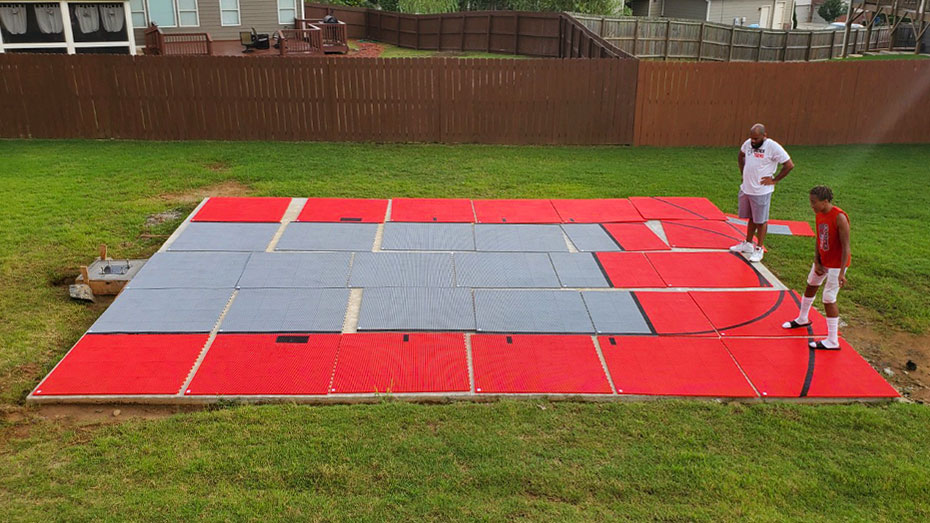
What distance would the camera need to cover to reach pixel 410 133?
54.1 feet

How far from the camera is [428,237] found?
9.93 meters

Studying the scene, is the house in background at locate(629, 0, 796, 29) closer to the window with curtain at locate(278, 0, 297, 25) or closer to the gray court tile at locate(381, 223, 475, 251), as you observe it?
the window with curtain at locate(278, 0, 297, 25)

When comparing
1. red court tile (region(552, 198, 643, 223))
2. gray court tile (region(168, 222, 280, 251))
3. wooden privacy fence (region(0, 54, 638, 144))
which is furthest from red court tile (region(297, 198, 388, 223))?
wooden privacy fence (region(0, 54, 638, 144))

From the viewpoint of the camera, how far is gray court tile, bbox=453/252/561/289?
332 inches

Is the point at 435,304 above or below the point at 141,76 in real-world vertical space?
below

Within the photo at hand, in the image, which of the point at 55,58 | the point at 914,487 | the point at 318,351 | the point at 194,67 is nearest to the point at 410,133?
the point at 194,67

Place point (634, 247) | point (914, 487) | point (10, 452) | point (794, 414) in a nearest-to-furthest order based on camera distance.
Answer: point (914, 487) < point (10, 452) < point (794, 414) < point (634, 247)

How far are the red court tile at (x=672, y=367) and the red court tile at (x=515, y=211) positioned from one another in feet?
13.2

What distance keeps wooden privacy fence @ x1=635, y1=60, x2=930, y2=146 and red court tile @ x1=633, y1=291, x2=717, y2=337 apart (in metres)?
9.28

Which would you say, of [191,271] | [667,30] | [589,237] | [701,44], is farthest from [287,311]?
[701,44]

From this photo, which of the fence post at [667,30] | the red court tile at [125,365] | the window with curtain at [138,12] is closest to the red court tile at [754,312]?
the red court tile at [125,365]

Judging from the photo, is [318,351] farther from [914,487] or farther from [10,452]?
[914,487]

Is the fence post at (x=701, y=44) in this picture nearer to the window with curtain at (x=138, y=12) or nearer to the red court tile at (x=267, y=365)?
the window with curtain at (x=138, y=12)

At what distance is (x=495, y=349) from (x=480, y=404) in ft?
3.19
